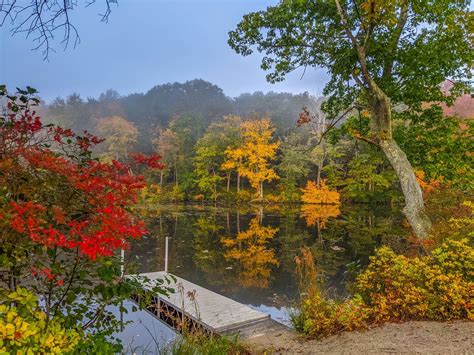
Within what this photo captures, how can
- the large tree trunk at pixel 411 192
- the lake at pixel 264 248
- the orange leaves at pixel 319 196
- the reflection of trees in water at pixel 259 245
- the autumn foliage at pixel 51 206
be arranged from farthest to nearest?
the orange leaves at pixel 319 196, the reflection of trees in water at pixel 259 245, the lake at pixel 264 248, the large tree trunk at pixel 411 192, the autumn foliage at pixel 51 206

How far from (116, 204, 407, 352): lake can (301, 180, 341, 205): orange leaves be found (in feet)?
16.9

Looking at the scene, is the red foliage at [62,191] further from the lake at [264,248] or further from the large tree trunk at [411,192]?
the large tree trunk at [411,192]

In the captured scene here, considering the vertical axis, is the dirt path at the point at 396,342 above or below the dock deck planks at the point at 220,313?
above

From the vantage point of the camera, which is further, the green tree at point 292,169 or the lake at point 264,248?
the green tree at point 292,169

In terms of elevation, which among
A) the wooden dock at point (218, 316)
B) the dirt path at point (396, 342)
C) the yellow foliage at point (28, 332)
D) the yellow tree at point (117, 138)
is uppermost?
the yellow tree at point (117, 138)

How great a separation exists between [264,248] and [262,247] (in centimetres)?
18

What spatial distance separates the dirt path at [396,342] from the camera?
9.03 ft

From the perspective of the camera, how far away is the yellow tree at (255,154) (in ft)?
83.7

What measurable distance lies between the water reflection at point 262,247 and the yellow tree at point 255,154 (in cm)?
705

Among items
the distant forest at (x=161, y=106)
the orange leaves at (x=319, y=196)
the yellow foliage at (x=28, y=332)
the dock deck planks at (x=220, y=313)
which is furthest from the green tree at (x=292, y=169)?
the yellow foliage at (x=28, y=332)

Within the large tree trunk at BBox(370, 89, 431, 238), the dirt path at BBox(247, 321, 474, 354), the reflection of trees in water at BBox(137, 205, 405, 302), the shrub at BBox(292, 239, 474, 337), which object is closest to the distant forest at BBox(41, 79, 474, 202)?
the large tree trunk at BBox(370, 89, 431, 238)

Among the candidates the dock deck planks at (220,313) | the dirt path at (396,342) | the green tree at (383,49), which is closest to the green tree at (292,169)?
the green tree at (383,49)

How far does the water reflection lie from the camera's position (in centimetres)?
717

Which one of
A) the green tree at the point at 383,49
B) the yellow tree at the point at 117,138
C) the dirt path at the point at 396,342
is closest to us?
the dirt path at the point at 396,342
